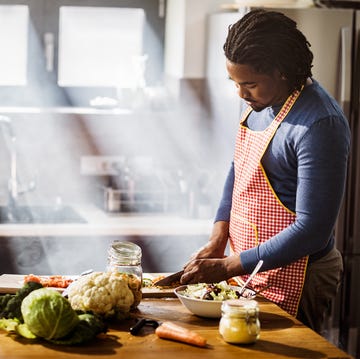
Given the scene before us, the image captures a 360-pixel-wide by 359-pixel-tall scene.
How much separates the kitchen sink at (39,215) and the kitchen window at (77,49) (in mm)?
727

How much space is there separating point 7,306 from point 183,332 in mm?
490

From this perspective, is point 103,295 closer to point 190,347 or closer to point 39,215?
point 190,347

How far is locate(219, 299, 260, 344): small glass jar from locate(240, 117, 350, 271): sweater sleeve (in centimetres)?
45

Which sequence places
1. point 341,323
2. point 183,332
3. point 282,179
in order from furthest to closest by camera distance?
point 341,323
point 282,179
point 183,332

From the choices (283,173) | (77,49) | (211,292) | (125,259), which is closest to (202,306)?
(211,292)

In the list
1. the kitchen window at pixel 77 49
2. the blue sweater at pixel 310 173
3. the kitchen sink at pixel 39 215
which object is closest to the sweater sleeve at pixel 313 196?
the blue sweater at pixel 310 173

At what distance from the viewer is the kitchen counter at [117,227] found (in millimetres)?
4473

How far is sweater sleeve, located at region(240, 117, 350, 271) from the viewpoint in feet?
8.58

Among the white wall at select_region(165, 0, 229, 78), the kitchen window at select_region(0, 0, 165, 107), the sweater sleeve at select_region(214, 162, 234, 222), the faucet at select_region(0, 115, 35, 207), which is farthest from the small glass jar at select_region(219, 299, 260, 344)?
the kitchen window at select_region(0, 0, 165, 107)

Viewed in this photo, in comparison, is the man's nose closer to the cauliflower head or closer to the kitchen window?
the cauliflower head

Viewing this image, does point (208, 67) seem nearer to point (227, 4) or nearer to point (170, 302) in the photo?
point (227, 4)

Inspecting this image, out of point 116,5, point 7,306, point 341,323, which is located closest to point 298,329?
point 7,306

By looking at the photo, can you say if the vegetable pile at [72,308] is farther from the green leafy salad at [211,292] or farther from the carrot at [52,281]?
the carrot at [52,281]

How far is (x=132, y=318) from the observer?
8.04ft
